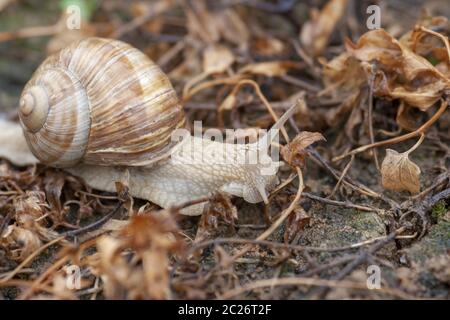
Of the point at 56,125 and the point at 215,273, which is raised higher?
the point at 56,125

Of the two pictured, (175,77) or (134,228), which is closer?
(134,228)

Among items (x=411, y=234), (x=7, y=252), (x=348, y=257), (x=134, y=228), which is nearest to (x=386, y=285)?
(x=348, y=257)

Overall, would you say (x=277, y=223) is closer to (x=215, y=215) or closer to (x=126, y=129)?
(x=215, y=215)

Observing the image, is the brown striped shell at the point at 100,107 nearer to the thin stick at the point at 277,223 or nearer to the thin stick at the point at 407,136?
the thin stick at the point at 277,223

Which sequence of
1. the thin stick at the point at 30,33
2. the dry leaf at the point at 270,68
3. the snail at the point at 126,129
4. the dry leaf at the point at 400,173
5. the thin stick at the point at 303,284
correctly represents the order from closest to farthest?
the thin stick at the point at 303,284 → the dry leaf at the point at 400,173 → the snail at the point at 126,129 → the dry leaf at the point at 270,68 → the thin stick at the point at 30,33

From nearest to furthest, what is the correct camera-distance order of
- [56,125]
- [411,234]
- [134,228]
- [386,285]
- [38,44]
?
[134,228] < [386,285] < [411,234] < [56,125] < [38,44]

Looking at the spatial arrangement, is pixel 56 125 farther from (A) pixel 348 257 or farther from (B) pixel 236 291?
(A) pixel 348 257

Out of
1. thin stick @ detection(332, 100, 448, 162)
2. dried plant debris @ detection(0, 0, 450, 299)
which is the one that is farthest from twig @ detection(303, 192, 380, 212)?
thin stick @ detection(332, 100, 448, 162)

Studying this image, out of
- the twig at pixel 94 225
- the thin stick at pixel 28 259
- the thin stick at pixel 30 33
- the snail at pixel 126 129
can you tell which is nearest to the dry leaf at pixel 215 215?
the snail at pixel 126 129

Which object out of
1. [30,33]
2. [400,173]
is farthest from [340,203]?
[30,33]
